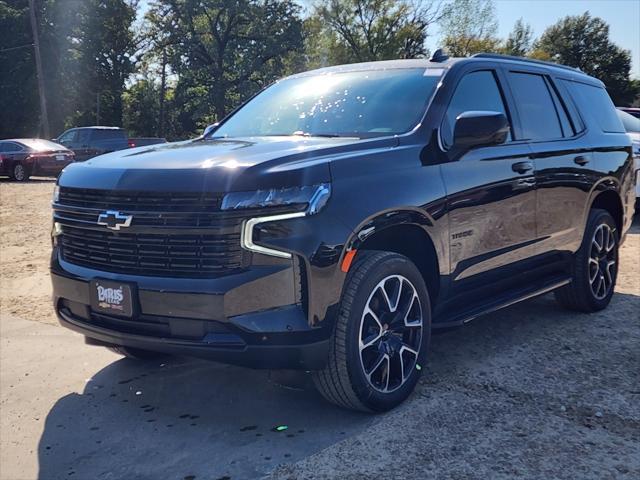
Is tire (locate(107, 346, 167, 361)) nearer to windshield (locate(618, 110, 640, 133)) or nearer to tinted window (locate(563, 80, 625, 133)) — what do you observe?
tinted window (locate(563, 80, 625, 133))

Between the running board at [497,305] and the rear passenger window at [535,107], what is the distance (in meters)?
1.07

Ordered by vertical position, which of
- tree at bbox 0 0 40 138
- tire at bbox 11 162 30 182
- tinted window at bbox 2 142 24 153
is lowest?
tire at bbox 11 162 30 182

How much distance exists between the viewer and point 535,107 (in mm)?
4805

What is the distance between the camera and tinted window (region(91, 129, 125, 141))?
23.2 meters

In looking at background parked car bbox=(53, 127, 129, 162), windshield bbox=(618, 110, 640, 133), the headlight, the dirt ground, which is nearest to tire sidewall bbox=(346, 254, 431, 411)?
the headlight

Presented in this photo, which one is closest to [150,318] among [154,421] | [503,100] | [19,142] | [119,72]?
[154,421]

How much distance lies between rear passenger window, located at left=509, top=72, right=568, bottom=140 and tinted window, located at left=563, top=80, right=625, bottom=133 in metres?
0.44

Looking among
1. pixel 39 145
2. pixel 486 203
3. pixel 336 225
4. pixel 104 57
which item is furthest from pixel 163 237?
pixel 104 57

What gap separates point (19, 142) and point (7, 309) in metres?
16.8

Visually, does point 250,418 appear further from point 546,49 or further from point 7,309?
point 546,49

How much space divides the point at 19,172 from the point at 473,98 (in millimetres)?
19244

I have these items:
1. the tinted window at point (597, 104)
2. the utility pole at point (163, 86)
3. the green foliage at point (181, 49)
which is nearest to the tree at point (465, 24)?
the green foliage at point (181, 49)

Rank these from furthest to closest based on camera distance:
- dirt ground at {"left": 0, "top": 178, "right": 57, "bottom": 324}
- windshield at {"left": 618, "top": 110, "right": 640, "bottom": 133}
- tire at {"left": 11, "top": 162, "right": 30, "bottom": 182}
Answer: tire at {"left": 11, "top": 162, "right": 30, "bottom": 182}, windshield at {"left": 618, "top": 110, "right": 640, "bottom": 133}, dirt ground at {"left": 0, "top": 178, "right": 57, "bottom": 324}

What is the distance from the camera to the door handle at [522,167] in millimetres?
4282
